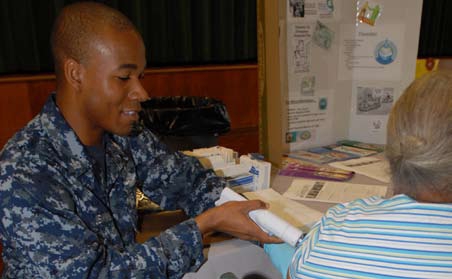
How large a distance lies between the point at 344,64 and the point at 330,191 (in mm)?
669

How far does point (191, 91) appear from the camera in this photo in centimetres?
313

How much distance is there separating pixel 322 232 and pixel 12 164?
1.99ft

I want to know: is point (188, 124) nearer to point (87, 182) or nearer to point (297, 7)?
point (297, 7)

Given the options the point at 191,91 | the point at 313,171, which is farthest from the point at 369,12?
the point at 191,91

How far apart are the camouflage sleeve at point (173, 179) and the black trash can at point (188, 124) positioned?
77cm

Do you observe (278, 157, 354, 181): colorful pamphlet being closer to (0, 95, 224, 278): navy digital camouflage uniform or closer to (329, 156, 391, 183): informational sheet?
(329, 156, 391, 183): informational sheet

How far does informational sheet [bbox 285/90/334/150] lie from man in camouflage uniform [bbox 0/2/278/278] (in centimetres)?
73

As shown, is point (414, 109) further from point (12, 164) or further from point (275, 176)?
point (275, 176)

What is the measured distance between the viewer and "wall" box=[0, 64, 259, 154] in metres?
2.52

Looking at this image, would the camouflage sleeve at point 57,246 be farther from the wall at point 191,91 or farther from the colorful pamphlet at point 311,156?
the wall at point 191,91

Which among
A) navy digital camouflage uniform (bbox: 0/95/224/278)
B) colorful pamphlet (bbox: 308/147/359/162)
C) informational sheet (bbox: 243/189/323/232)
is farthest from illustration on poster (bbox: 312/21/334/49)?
navy digital camouflage uniform (bbox: 0/95/224/278)

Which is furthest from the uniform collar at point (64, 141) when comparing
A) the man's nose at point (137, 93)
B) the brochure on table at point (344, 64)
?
the brochure on table at point (344, 64)

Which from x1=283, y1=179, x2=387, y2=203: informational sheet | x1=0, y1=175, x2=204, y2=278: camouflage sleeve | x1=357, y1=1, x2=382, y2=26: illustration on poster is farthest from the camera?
x1=357, y1=1, x2=382, y2=26: illustration on poster

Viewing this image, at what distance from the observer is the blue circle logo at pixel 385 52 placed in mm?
1626
